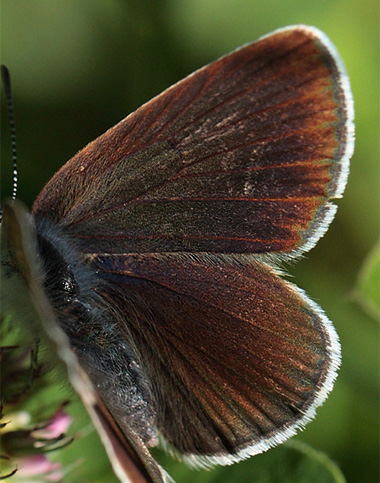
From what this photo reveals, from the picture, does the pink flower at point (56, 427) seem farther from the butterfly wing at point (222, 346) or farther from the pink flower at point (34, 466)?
the butterfly wing at point (222, 346)

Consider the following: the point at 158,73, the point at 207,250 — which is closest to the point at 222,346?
the point at 207,250

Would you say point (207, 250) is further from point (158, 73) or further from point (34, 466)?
point (158, 73)

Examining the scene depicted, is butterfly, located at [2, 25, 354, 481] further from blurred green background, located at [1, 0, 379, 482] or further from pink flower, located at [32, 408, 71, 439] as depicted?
blurred green background, located at [1, 0, 379, 482]

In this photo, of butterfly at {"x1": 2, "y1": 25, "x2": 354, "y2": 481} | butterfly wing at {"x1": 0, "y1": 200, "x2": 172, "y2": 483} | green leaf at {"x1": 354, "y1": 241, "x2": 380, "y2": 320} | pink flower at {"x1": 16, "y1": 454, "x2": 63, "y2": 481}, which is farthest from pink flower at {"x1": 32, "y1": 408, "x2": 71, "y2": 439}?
green leaf at {"x1": 354, "y1": 241, "x2": 380, "y2": 320}

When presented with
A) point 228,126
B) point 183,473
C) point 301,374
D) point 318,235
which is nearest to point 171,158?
point 228,126

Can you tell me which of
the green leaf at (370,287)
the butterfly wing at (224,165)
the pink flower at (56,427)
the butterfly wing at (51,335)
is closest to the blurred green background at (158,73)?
the green leaf at (370,287)

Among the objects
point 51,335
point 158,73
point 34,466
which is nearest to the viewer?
point 51,335
